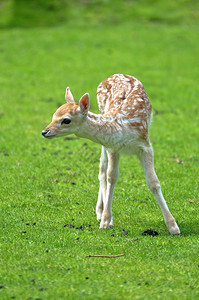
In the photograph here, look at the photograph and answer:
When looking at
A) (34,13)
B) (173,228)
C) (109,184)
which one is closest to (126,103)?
(109,184)

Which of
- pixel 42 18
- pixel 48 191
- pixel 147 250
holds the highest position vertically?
pixel 147 250

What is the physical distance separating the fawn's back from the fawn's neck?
0.52ft

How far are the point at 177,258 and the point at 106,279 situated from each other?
1001 millimetres

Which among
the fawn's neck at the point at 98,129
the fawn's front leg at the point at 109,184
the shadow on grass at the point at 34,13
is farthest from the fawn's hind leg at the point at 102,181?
the shadow on grass at the point at 34,13

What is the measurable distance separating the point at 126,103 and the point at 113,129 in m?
0.61

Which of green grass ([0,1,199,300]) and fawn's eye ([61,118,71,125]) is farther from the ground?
fawn's eye ([61,118,71,125])

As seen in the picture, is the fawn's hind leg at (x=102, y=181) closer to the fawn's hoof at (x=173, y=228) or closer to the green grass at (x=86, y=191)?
the green grass at (x=86, y=191)

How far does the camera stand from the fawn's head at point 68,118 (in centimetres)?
648

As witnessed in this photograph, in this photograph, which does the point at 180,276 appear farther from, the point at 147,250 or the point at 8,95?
the point at 8,95

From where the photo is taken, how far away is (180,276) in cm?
579

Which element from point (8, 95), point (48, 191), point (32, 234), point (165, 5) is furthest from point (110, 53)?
point (32, 234)

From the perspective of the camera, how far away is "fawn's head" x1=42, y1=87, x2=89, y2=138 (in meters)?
6.48

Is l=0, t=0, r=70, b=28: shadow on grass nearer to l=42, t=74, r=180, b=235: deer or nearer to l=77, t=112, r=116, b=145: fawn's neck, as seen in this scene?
l=42, t=74, r=180, b=235: deer

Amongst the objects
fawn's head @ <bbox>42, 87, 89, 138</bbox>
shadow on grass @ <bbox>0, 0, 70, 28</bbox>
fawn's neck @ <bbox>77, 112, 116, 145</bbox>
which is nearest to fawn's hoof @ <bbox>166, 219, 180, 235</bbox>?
fawn's neck @ <bbox>77, 112, 116, 145</bbox>
